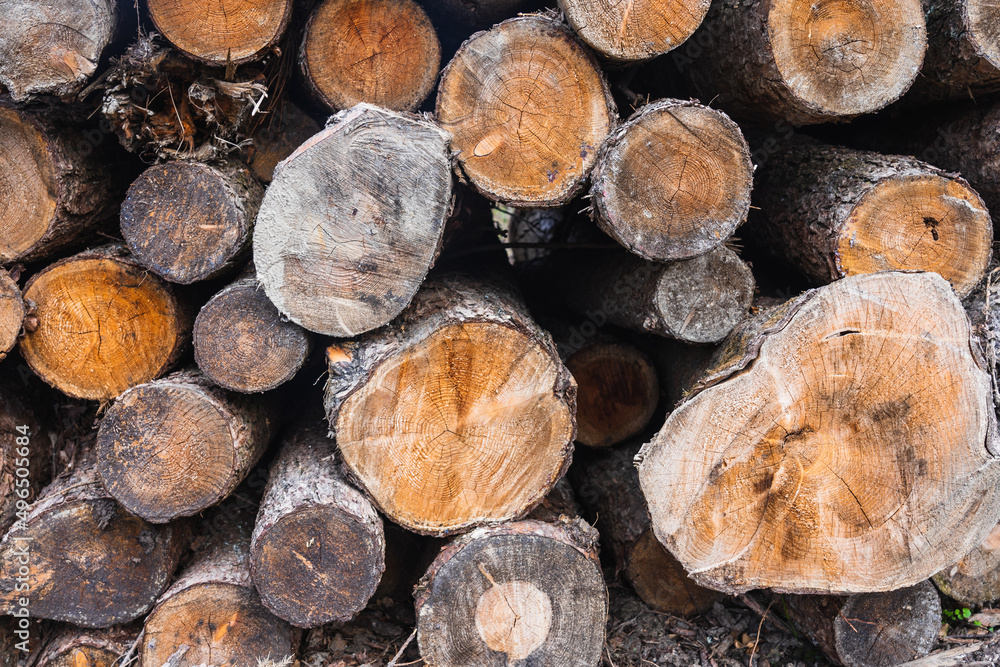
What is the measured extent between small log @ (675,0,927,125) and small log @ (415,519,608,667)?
192 cm

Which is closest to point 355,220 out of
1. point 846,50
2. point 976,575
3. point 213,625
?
point 213,625

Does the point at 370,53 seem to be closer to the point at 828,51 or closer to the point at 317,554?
the point at 828,51

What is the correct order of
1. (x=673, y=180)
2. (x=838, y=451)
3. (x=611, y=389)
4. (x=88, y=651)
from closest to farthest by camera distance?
(x=838, y=451)
(x=673, y=180)
(x=88, y=651)
(x=611, y=389)

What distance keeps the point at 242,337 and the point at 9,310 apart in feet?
3.14

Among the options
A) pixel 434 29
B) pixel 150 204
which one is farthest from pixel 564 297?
pixel 150 204

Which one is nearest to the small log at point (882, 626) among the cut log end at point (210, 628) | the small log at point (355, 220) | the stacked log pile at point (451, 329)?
the stacked log pile at point (451, 329)

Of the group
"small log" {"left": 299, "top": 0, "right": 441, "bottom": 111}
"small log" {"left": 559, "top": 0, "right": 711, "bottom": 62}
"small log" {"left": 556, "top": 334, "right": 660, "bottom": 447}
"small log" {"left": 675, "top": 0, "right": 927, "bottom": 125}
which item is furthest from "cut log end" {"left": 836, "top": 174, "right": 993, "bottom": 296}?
"small log" {"left": 299, "top": 0, "right": 441, "bottom": 111}

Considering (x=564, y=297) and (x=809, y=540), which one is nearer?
(x=809, y=540)

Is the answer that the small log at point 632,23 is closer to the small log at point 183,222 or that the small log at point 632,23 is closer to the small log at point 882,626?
the small log at point 183,222

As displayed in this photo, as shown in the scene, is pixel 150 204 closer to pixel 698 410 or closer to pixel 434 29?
pixel 434 29

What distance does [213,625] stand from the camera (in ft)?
7.73

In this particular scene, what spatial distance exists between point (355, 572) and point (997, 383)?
2.45 metres

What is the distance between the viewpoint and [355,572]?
2188 millimetres

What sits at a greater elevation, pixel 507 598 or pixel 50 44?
pixel 50 44
